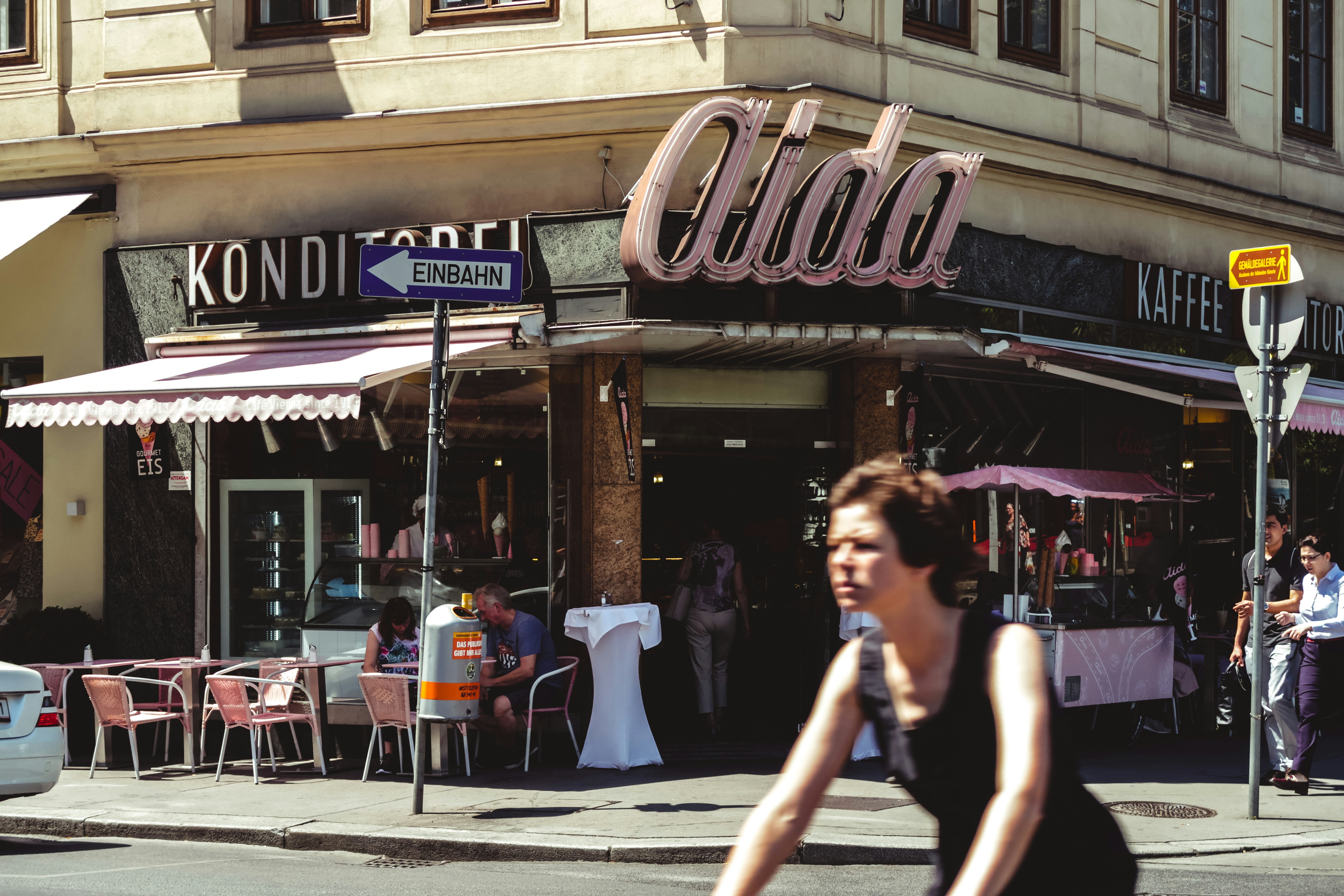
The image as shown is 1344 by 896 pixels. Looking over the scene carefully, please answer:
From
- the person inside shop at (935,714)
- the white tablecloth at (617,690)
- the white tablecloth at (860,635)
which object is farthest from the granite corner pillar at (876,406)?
the person inside shop at (935,714)

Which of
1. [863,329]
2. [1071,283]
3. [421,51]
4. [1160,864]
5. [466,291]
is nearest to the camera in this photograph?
[1160,864]

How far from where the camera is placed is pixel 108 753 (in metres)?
11.5

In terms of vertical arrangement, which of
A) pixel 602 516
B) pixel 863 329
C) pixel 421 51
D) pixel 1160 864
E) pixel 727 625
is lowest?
pixel 1160 864

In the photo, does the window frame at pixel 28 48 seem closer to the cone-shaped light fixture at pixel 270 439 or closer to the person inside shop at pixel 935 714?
the cone-shaped light fixture at pixel 270 439

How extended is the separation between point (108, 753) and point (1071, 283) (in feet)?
29.9

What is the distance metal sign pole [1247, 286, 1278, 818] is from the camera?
896 cm

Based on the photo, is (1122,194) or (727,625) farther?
(1122,194)

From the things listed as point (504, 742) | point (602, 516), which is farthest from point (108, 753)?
point (602, 516)

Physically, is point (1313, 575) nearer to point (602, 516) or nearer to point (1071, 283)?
point (1071, 283)

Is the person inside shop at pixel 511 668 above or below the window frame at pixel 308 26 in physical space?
below

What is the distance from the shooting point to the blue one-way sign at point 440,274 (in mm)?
8922

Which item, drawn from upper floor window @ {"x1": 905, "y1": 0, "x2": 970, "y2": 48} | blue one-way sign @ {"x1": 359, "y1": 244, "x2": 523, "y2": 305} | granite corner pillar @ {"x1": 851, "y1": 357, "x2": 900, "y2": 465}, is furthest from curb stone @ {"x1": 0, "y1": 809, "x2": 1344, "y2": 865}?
upper floor window @ {"x1": 905, "y1": 0, "x2": 970, "y2": 48}

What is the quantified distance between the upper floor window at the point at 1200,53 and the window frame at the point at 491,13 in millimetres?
6541

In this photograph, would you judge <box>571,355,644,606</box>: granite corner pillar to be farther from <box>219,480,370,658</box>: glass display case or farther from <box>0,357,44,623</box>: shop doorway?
<box>0,357,44,623</box>: shop doorway
